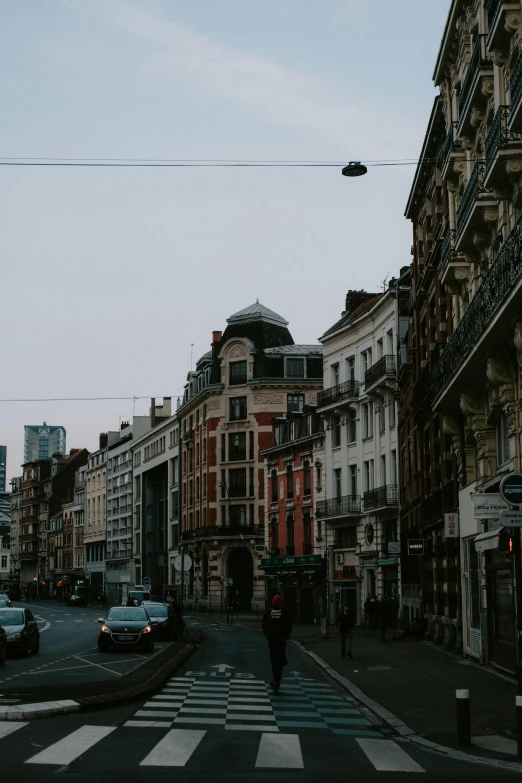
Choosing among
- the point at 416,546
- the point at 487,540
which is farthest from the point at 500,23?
the point at 416,546

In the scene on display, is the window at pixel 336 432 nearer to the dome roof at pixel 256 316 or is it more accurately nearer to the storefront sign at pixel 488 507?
the dome roof at pixel 256 316

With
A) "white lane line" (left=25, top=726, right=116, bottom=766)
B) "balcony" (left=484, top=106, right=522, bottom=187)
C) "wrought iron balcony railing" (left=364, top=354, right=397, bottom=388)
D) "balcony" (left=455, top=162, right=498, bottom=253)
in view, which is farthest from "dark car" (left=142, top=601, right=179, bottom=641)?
"white lane line" (left=25, top=726, right=116, bottom=766)

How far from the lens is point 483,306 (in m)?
22.9

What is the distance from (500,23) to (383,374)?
110ft

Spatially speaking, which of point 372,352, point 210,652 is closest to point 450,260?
point 210,652

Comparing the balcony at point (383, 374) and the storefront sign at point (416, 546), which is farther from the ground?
the balcony at point (383, 374)

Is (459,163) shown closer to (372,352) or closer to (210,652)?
(210,652)

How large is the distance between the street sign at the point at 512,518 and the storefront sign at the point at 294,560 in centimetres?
4984

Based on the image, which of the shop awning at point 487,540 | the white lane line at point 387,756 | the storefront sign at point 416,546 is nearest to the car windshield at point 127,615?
the storefront sign at point 416,546

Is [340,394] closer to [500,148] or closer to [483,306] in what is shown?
[483,306]

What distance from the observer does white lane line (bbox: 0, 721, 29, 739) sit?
13336 mm

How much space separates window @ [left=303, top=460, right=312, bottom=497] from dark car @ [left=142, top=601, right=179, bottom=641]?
87.9 ft

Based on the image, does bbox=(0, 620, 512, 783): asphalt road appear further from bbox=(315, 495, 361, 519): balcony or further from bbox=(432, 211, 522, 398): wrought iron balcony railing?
bbox=(315, 495, 361, 519): balcony

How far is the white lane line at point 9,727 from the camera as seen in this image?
13.3m
